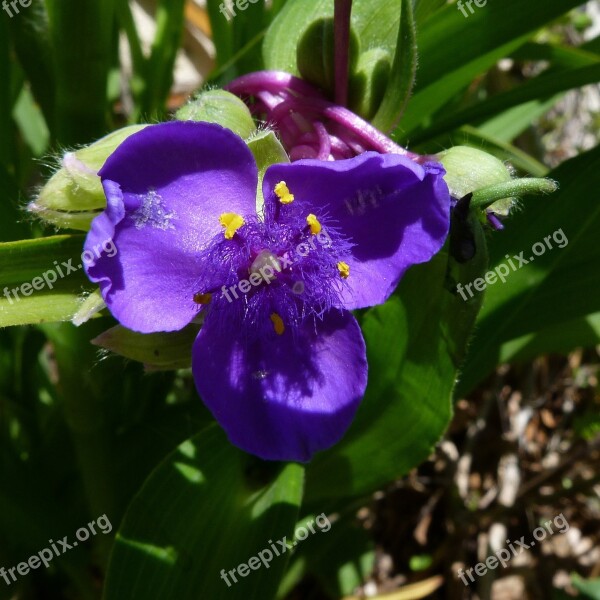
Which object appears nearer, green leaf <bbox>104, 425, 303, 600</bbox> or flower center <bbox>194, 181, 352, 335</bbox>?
flower center <bbox>194, 181, 352, 335</bbox>

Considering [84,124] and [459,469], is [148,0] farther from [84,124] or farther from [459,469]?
[459,469]

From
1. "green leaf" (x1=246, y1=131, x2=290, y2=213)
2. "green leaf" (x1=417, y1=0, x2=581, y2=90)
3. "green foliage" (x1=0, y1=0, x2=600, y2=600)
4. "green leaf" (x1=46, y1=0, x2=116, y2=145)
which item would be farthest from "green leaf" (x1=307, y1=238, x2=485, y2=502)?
"green leaf" (x1=46, y1=0, x2=116, y2=145)

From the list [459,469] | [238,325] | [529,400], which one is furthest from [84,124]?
[529,400]

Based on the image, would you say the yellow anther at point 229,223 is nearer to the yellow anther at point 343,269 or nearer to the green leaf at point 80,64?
the yellow anther at point 343,269

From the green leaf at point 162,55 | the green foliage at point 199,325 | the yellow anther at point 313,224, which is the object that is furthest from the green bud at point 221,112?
the green leaf at point 162,55

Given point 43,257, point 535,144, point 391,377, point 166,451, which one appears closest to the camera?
point 43,257

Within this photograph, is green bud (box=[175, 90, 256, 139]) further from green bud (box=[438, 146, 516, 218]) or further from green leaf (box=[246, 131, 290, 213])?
green bud (box=[438, 146, 516, 218])
